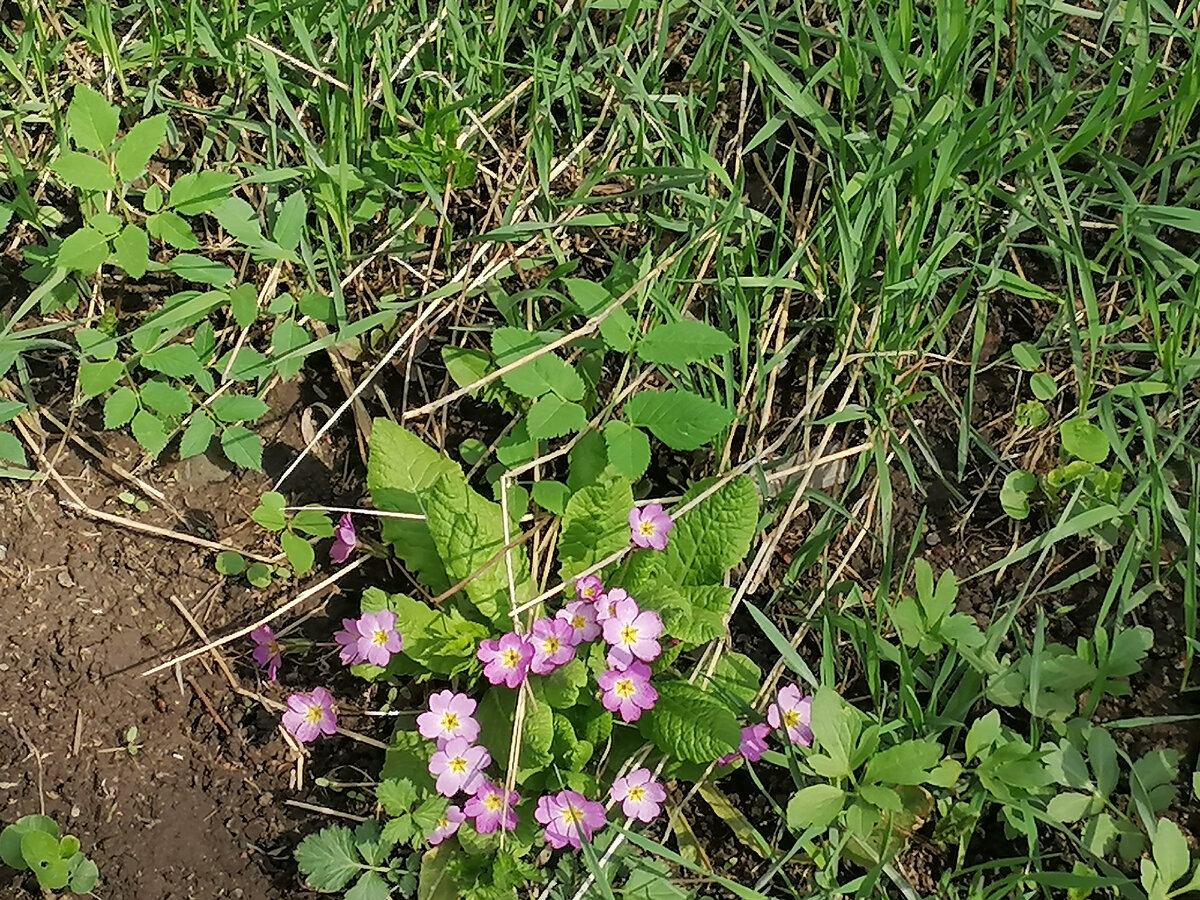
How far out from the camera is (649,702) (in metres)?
1.84

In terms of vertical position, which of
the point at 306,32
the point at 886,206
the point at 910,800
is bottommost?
the point at 910,800

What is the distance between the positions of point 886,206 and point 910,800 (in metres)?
1.04

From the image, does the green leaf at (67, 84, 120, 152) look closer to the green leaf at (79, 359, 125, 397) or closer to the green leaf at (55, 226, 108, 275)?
the green leaf at (55, 226, 108, 275)

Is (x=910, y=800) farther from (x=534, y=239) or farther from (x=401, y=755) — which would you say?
(x=534, y=239)

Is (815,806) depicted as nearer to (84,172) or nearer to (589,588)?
(589,588)

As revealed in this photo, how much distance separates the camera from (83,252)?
2008mm

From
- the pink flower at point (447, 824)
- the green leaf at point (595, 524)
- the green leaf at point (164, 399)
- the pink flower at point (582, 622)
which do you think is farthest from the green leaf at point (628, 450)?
the green leaf at point (164, 399)

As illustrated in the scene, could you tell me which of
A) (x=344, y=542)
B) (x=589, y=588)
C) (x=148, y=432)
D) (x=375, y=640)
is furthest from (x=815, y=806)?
(x=148, y=432)

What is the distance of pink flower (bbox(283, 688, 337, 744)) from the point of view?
6.39 ft

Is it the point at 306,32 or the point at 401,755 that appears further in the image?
the point at 306,32

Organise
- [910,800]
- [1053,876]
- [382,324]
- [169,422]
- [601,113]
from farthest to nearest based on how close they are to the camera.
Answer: [601,113] → [382,324] → [169,422] → [910,800] → [1053,876]

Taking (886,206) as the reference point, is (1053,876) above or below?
below

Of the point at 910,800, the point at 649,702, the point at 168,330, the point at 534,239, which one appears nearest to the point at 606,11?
the point at 534,239

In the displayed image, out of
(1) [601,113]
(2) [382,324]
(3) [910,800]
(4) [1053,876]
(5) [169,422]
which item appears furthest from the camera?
(1) [601,113]
